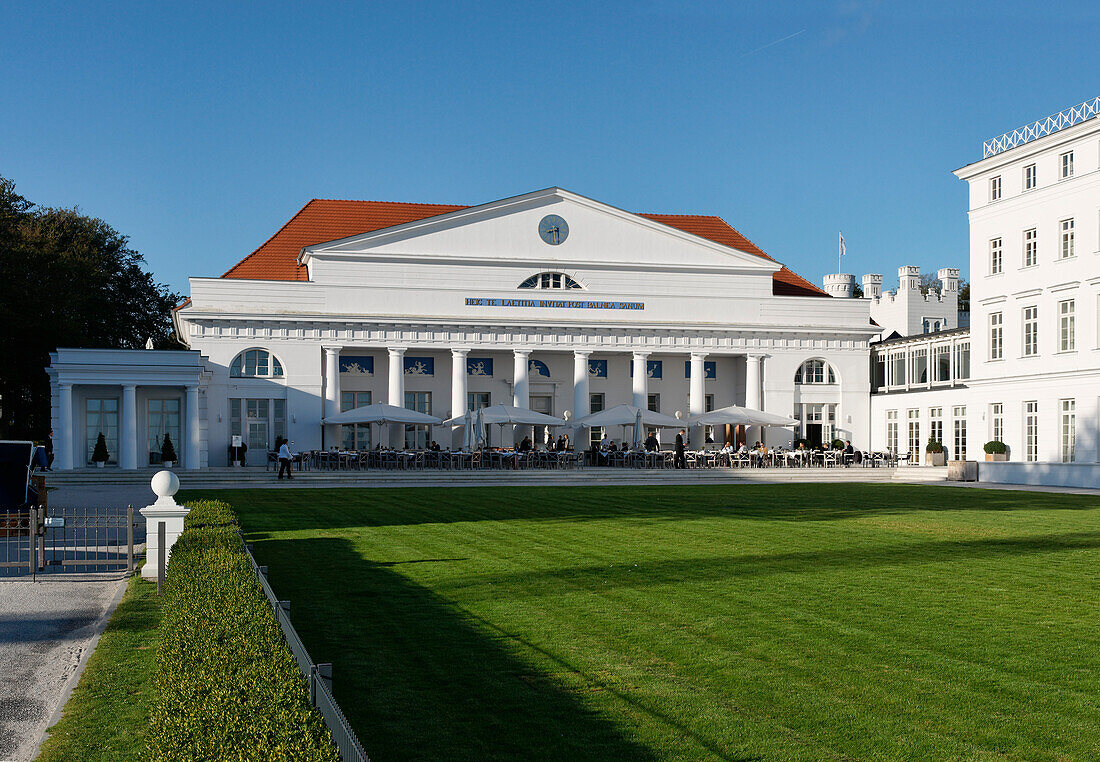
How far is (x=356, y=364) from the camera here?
50.2 metres

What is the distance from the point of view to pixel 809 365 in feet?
177

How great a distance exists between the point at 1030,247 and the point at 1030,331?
10.3ft

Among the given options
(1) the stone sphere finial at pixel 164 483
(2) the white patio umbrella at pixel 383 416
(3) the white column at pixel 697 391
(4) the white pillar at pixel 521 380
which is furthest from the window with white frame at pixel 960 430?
(1) the stone sphere finial at pixel 164 483

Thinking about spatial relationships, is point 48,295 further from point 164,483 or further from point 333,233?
point 164,483

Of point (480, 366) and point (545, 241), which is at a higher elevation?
point (545, 241)

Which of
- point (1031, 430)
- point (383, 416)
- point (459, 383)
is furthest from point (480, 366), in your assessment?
point (1031, 430)

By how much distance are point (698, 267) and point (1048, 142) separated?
1807cm

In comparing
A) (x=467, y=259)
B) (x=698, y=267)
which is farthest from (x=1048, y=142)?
(x=467, y=259)

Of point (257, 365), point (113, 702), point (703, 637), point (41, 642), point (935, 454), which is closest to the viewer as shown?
point (113, 702)

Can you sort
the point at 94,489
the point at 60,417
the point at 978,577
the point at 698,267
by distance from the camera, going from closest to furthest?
the point at 978,577, the point at 94,489, the point at 60,417, the point at 698,267

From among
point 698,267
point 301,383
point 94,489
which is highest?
point 698,267

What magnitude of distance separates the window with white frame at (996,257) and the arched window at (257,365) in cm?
3022

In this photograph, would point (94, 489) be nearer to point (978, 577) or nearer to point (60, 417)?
point (60, 417)

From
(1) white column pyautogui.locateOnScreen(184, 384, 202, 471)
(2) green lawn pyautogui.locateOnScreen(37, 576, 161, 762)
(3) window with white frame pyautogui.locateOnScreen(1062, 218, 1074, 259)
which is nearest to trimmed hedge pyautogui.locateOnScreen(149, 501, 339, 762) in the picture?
(2) green lawn pyautogui.locateOnScreen(37, 576, 161, 762)
